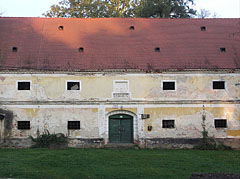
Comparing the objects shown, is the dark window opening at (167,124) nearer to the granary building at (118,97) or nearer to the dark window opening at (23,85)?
the granary building at (118,97)

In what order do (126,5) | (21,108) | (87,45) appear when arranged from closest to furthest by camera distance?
(21,108) < (87,45) < (126,5)

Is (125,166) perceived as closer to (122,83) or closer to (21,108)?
(122,83)

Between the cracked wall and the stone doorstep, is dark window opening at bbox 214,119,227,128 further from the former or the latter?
the stone doorstep

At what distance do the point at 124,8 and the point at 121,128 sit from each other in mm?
16838

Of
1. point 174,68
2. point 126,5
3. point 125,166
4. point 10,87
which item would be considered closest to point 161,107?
point 174,68

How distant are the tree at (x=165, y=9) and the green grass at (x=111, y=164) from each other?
62.1 feet

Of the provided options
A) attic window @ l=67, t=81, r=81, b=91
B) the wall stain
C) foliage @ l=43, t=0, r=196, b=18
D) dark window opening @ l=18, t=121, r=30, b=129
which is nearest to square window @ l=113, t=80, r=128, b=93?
attic window @ l=67, t=81, r=81, b=91

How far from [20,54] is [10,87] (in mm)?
2628

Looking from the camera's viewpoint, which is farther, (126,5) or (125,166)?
(126,5)

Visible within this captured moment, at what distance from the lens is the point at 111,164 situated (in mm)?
15664

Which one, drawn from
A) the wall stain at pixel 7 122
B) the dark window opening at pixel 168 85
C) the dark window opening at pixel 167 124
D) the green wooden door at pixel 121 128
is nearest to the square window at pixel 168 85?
the dark window opening at pixel 168 85

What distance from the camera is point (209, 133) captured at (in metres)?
22.6

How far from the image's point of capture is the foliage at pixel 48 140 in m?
22.0

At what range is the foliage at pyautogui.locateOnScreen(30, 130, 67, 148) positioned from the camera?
22.0m
